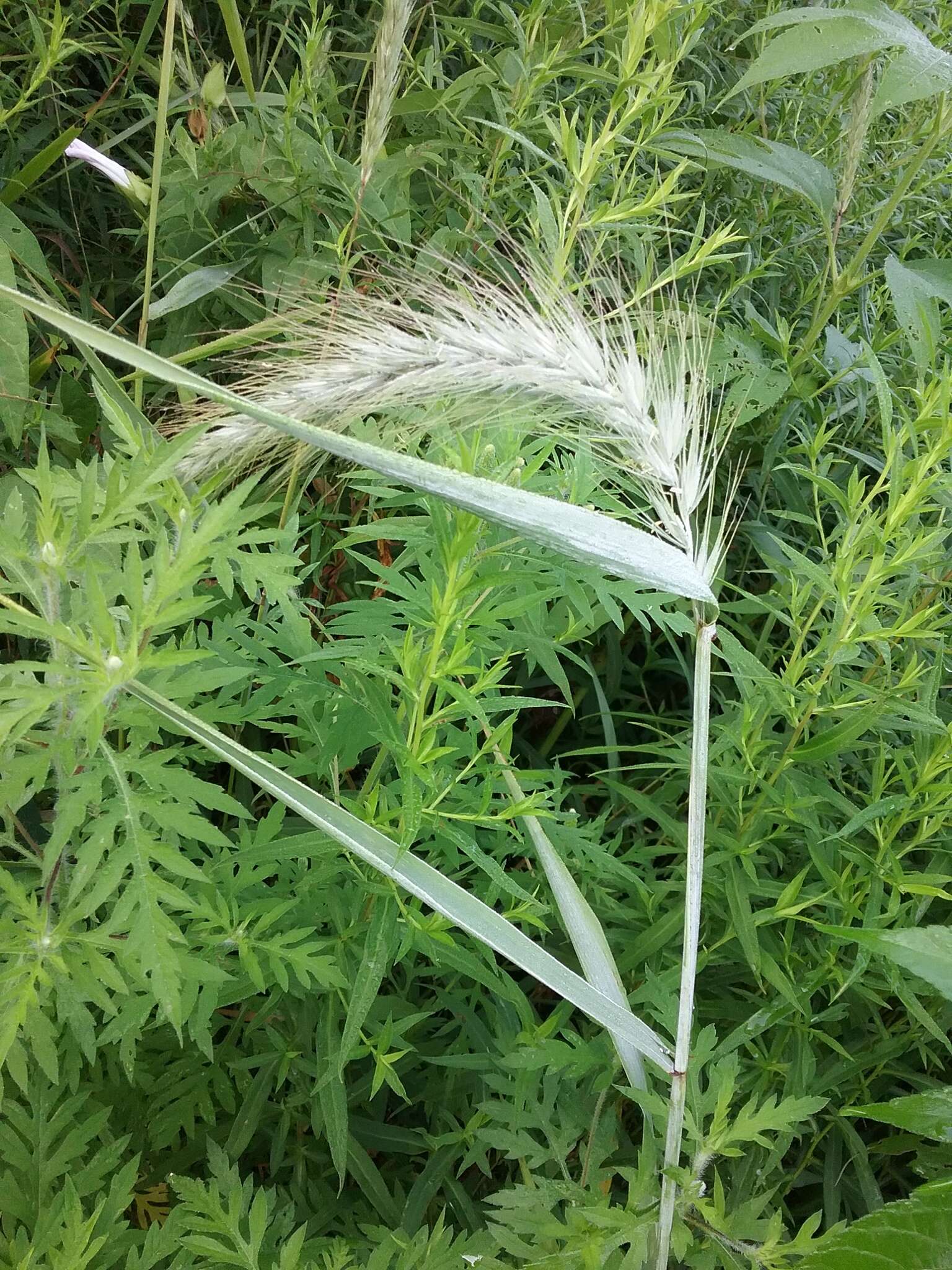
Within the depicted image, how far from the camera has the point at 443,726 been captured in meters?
0.94

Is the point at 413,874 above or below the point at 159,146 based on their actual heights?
below

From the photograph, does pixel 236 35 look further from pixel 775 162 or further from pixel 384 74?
pixel 775 162

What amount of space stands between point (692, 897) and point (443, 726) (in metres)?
0.32

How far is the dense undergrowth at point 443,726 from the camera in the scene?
2.45 feet

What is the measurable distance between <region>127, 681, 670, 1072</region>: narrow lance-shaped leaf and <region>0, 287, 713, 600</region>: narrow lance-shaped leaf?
238mm

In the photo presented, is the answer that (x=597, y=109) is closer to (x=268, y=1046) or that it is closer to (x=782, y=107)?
(x=782, y=107)

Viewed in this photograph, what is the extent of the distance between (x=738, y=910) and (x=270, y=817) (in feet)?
1.75

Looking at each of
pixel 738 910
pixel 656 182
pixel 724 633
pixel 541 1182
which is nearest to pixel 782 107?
pixel 656 182

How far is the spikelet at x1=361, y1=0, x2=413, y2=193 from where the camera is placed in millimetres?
1081

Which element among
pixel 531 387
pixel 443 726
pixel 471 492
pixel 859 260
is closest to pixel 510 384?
pixel 531 387

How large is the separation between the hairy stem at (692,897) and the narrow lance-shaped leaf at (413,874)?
0.05 metres

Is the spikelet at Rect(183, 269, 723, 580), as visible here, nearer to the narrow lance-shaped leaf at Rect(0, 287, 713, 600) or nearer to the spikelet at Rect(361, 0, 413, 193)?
the narrow lance-shaped leaf at Rect(0, 287, 713, 600)

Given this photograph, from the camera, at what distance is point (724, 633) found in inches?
41.9

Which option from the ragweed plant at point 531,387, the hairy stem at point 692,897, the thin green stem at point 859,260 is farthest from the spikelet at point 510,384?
the thin green stem at point 859,260
